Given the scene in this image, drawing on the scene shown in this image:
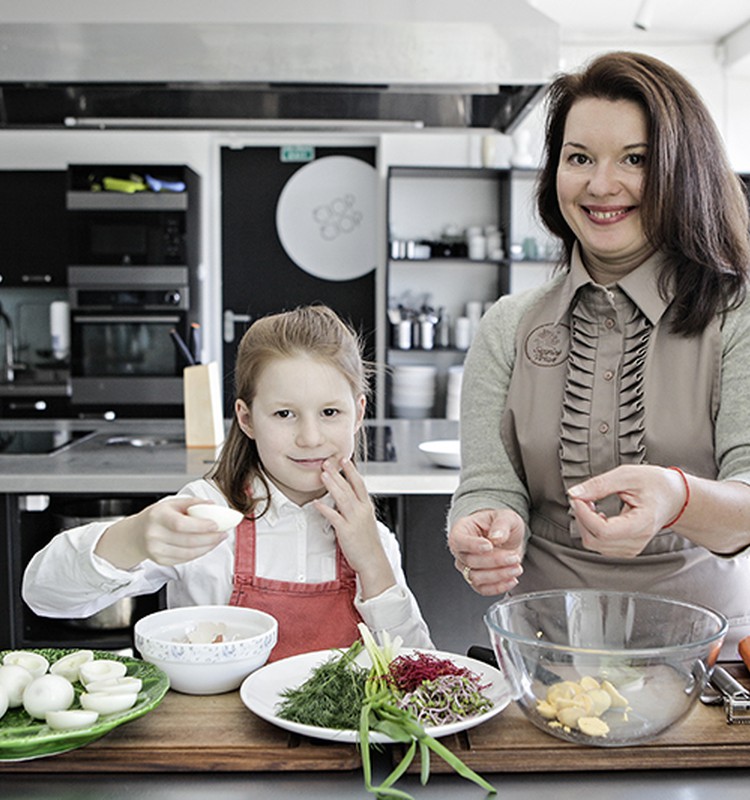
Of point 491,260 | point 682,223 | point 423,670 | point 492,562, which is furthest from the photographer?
point 491,260

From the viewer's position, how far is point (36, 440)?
3.14 m

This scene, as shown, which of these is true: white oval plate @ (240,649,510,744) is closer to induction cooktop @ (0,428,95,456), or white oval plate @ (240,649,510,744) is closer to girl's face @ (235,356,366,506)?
girl's face @ (235,356,366,506)

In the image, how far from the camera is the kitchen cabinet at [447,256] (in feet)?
19.0

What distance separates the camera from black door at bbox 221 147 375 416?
6.14 meters

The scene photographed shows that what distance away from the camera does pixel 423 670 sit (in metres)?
1.10

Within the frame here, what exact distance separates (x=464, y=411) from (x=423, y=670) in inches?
23.0

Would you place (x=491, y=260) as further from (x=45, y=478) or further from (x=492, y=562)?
(x=492, y=562)

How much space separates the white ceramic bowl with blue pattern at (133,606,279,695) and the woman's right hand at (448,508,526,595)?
0.88 feet

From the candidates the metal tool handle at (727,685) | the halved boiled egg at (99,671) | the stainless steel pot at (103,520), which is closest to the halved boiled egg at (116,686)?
the halved boiled egg at (99,671)

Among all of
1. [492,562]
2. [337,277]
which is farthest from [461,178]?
[492,562]

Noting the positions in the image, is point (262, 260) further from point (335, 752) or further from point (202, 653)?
point (335, 752)

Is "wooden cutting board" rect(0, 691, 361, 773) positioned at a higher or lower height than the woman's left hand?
lower

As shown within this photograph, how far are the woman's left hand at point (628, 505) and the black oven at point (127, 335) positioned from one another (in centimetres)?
436

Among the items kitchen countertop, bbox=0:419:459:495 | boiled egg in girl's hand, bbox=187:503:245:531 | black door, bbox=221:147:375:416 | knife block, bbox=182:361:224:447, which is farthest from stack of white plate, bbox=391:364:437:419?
boiled egg in girl's hand, bbox=187:503:245:531
